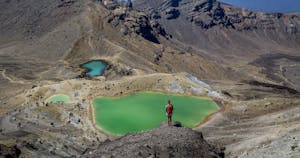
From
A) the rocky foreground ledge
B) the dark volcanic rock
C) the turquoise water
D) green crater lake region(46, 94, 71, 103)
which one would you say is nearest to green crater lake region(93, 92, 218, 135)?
green crater lake region(46, 94, 71, 103)

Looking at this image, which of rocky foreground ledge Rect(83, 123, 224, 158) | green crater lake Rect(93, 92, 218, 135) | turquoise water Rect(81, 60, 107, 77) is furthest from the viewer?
turquoise water Rect(81, 60, 107, 77)

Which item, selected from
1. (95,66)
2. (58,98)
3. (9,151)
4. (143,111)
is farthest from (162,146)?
(95,66)

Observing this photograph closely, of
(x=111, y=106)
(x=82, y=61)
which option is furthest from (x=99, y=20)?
(x=111, y=106)

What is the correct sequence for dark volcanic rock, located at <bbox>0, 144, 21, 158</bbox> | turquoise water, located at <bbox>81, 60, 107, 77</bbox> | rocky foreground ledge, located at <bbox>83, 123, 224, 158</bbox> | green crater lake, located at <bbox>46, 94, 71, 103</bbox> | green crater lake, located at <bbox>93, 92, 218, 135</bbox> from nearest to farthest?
rocky foreground ledge, located at <bbox>83, 123, 224, 158</bbox> < dark volcanic rock, located at <bbox>0, 144, 21, 158</bbox> < green crater lake, located at <bbox>93, 92, 218, 135</bbox> < green crater lake, located at <bbox>46, 94, 71, 103</bbox> < turquoise water, located at <bbox>81, 60, 107, 77</bbox>

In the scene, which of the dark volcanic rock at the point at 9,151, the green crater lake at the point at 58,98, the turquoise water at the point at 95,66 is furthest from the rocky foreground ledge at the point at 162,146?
the turquoise water at the point at 95,66

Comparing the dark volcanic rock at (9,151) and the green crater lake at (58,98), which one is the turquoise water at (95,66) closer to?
the green crater lake at (58,98)

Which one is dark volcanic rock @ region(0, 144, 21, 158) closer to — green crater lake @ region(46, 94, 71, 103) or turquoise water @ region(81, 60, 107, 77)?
green crater lake @ region(46, 94, 71, 103)

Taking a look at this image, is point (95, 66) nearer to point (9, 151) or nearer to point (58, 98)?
point (58, 98)
